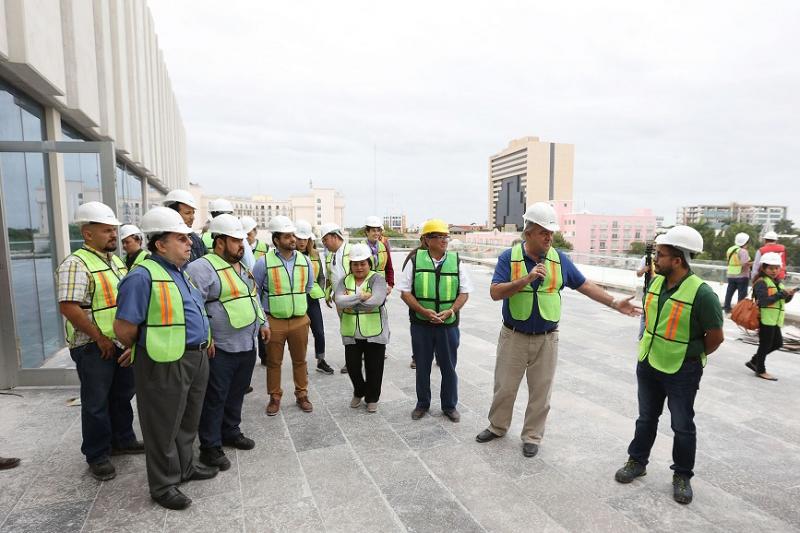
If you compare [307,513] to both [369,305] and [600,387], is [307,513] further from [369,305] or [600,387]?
[600,387]

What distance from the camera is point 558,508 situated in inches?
109

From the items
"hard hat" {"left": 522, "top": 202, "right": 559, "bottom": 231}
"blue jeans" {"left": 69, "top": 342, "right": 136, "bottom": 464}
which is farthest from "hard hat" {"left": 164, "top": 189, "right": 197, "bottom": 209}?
"hard hat" {"left": 522, "top": 202, "right": 559, "bottom": 231}

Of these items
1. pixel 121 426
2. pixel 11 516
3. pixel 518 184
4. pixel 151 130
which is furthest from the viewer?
pixel 518 184

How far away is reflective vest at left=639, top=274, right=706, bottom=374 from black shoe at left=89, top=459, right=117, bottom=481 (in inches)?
152

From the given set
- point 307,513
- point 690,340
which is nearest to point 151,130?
point 307,513

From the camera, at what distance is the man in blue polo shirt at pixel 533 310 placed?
3.38 metres

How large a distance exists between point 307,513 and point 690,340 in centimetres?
271

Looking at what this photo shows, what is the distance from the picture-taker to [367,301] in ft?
13.7

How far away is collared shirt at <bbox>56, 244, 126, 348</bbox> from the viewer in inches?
119

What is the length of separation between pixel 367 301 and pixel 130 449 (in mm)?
2272

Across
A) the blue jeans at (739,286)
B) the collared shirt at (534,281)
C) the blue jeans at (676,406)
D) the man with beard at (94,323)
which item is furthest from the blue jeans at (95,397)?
A: the blue jeans at (739,286)

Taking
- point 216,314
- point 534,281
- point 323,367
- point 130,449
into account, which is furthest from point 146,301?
point 323,367

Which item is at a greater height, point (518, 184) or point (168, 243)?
point (518, 184)

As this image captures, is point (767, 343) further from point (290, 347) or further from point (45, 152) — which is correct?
point (45, 152)
